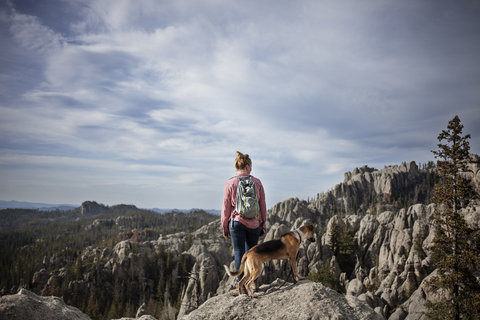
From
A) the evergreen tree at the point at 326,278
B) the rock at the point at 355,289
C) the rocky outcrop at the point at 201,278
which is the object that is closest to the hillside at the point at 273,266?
the rock at the point at 355,289

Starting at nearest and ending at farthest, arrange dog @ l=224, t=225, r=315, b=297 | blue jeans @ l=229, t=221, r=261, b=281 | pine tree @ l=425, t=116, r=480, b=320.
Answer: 1. dog @ l=224, t=225, r=315, b=297
2. blue jeans @ l=229, t=221, r=261, b=281
3. pine tree @ l=425, t=116, r=480, b=320

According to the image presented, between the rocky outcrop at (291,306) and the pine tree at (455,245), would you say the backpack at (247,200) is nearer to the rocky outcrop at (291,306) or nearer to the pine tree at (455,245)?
the rocky outcrop at (291,306)

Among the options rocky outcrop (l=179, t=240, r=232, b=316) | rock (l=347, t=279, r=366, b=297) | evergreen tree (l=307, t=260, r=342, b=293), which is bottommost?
rocky outcrop (l=179, t=240, r=232, b=316)

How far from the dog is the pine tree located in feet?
61.1

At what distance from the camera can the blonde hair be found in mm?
6355

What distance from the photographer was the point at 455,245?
19.7 m

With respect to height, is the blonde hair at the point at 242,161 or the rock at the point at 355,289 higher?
the blonde hair at the point at 242,161

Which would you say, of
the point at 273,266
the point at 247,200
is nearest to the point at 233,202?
the point at 247,200

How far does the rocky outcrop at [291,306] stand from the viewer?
4.68 meters

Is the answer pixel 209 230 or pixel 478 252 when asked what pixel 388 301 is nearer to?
pixel 478 252

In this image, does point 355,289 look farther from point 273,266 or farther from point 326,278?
point 273,266

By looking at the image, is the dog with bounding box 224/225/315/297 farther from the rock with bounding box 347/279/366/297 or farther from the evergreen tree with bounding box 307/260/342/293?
the rock with bounding box 347/279/366/297

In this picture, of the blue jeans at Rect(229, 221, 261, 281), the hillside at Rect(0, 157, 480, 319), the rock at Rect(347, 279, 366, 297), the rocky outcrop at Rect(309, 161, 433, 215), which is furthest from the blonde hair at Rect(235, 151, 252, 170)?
the rocky outcrop at Rect(309, 161, 433, 215)

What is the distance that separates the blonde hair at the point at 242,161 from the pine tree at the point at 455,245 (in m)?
19.3
